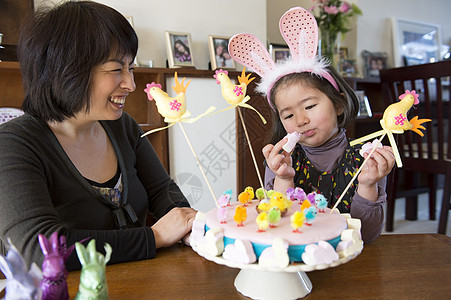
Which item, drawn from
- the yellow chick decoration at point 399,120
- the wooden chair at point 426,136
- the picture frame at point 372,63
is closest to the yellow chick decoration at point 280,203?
the yellow chick decoration at point 399,120

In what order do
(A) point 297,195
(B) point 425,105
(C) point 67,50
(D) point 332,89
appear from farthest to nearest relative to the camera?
(B) point 425,105 < (D) point 332,89 < (C) point 67,50 < (A) point 297,195

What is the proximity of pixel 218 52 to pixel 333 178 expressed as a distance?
68.0 inches

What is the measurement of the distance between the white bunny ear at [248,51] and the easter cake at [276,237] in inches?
18.6

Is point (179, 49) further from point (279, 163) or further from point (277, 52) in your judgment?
point (279, 163)

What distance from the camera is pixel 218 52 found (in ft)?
8.87

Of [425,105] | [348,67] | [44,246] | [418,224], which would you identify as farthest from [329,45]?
[44,246]

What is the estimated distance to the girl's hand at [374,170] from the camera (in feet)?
2.81

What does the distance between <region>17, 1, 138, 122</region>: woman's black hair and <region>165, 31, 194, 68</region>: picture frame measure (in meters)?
1.54

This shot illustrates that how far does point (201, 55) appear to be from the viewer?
2760 mm

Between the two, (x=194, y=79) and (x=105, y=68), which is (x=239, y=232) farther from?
(x=194, y=79)

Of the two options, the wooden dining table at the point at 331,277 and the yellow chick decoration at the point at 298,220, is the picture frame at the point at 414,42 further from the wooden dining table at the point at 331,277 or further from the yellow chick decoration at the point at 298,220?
the yellow chick decoration at the point at 298,220

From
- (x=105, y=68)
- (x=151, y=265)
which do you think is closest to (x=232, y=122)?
(x=105, y=68)

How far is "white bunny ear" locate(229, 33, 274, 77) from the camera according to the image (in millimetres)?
1000

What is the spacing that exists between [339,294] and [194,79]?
2109mm
